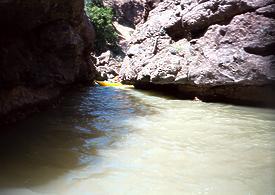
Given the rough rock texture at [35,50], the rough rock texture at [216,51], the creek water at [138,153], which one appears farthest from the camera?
the rough rock texture at [216,51]

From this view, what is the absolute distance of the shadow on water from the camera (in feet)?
9.29

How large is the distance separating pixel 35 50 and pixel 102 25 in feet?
43.0

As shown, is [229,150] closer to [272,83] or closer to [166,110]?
[166,110]

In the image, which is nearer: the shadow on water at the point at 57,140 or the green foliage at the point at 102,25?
the shadow on water at the point at 57,140

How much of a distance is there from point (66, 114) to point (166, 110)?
1.87m

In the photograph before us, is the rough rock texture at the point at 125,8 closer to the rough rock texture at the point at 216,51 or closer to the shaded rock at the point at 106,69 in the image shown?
the shaded rock at the point at 106,69

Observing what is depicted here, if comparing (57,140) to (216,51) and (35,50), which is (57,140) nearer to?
(35,50)

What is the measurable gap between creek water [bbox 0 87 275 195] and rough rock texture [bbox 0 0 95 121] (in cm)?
46

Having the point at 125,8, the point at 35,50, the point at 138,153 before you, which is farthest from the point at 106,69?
the point at 125,8

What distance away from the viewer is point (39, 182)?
8.59ft

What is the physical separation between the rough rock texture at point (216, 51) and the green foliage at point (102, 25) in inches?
382

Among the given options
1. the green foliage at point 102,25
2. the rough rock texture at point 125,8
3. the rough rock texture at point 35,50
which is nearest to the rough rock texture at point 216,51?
the rough rock texture at point 35,50

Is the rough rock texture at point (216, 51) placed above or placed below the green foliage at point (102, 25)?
below

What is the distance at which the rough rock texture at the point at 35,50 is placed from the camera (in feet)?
15.3
